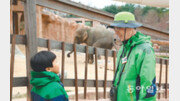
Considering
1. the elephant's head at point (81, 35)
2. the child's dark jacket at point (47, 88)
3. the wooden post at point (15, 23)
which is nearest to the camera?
the child's dark jacket at point (47, 88)

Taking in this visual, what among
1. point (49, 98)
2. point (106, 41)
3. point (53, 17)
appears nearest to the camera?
point (49, 98)

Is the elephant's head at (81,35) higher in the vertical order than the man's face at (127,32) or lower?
higher

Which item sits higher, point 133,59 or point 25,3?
point 25,3

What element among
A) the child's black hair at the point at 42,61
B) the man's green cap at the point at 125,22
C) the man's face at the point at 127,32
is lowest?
the child's black hair at the point at 42,61

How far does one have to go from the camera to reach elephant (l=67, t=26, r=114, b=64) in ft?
33.7

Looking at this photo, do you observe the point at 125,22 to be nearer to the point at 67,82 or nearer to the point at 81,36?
the point at 67,82

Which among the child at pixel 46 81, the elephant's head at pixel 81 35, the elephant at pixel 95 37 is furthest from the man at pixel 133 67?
the elephant's head at pixel 81 35

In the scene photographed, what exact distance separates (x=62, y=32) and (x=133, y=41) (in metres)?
15.0

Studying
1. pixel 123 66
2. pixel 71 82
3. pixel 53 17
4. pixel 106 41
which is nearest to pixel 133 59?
pixel 123 66

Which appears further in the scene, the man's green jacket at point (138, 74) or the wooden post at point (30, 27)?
the wooden post at point (30, 27)

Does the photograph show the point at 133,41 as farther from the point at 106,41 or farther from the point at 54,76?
the point at 106,41

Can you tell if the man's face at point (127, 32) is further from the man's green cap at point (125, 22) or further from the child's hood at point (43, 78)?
the child's hood at point (43, 78)

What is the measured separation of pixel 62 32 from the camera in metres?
16.3

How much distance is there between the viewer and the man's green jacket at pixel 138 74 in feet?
4.49
